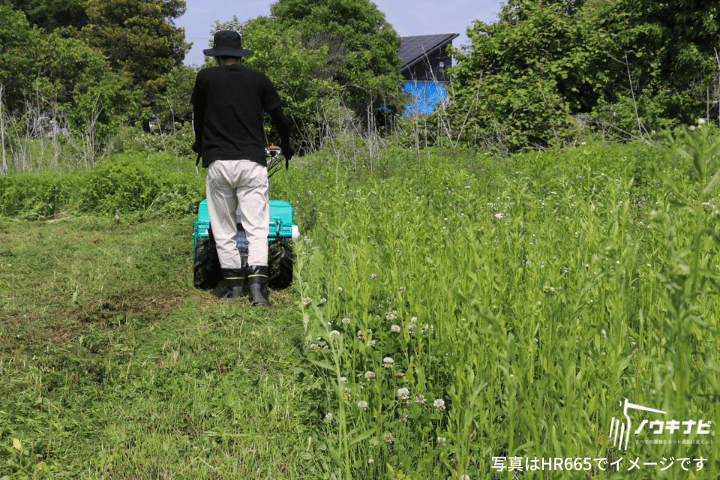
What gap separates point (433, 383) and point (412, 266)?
82cm

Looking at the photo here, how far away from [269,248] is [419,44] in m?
34.2

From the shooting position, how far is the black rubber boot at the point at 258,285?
13.7 feet

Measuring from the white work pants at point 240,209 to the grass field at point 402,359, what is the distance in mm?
415

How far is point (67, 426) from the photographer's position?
8.21ft

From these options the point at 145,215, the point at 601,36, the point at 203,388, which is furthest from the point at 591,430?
the point at 601,36

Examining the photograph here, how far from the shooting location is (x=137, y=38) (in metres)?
33.6

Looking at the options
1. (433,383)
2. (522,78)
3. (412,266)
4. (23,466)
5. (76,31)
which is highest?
(76,31)

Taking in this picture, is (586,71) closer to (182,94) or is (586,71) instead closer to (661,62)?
(661,62)

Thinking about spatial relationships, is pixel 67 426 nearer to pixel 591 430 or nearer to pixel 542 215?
pixel 591 430

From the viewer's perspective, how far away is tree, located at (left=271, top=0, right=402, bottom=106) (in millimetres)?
25812

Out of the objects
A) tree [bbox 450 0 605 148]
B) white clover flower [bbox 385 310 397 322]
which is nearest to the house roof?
tree [bbox 450 0 605 148]

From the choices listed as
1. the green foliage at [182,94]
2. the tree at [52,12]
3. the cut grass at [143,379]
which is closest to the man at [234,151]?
the cut grass at [143,379]

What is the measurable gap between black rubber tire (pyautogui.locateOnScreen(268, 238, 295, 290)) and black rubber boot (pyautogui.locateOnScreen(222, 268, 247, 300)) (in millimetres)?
309

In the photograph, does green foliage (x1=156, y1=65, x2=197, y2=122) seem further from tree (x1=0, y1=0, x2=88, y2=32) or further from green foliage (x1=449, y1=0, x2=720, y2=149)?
tree (x1=0, y1=0, x2=88, y2=32)
